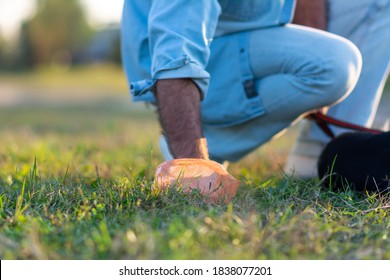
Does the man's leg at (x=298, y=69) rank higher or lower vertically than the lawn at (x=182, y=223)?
higher

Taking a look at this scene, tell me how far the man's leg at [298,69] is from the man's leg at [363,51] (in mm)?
372

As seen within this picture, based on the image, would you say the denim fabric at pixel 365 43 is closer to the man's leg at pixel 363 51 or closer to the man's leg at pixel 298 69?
the man's leg at pixel 363 51

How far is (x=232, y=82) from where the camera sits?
2662 mm

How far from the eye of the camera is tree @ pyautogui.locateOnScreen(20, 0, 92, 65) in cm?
2505

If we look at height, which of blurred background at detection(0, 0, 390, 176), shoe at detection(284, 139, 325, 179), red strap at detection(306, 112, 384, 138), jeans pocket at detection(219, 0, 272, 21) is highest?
jeans pocket at detection(219, 0, 272, 21)

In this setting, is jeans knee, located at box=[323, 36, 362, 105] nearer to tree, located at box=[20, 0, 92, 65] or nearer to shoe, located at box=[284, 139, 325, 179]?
shoe, located at box=[284, 139, 325, 179]

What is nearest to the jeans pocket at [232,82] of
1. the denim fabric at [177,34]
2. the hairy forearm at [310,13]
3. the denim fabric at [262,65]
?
the denim fabric at [262,65]

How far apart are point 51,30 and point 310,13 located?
23.6 m

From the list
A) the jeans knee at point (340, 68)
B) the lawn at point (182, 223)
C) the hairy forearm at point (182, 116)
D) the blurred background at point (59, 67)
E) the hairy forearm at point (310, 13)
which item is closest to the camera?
the lawn at point (182, 223)

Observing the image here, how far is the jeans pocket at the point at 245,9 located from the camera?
8.45ft

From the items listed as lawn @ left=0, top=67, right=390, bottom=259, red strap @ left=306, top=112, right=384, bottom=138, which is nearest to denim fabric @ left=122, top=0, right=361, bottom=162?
red strap @ left=306, top=112, right=384, bottom=138

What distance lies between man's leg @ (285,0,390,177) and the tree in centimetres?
2332
